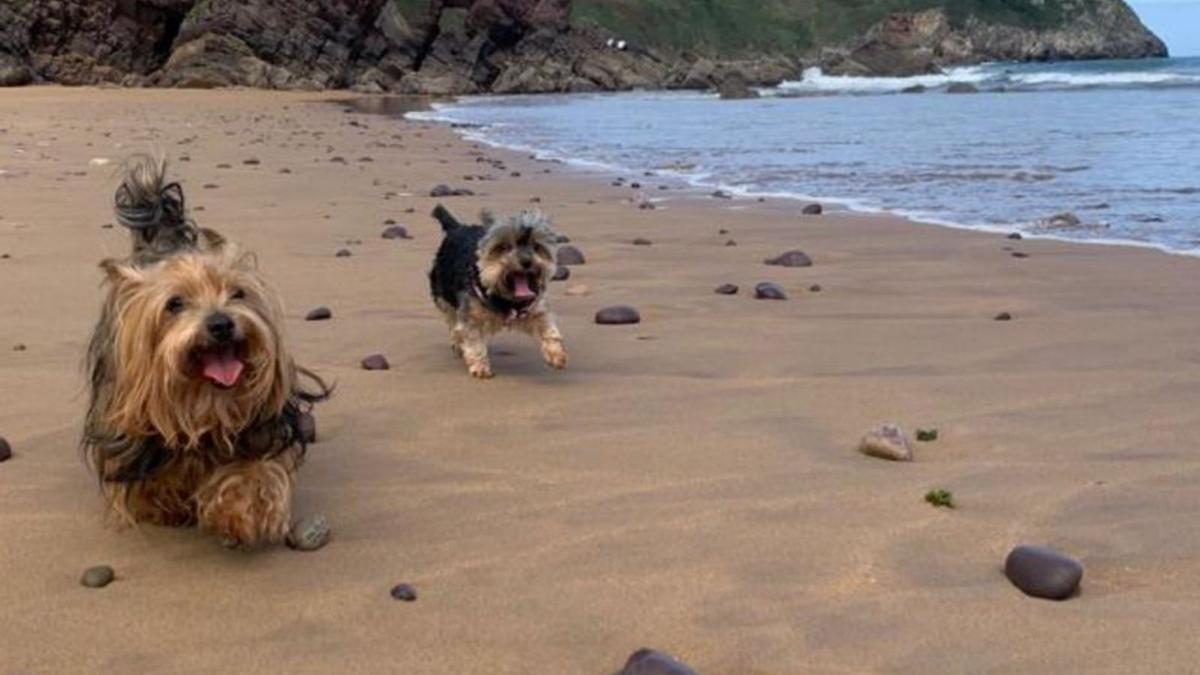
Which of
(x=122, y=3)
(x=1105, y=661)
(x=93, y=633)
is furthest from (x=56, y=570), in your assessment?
(x=122, y=3)

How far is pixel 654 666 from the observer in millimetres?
2980

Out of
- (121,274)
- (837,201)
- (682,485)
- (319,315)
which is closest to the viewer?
(121,274)

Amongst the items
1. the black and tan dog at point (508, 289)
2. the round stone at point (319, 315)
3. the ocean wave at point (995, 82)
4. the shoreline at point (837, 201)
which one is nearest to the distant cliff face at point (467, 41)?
the ocean wave at point (995, 82)

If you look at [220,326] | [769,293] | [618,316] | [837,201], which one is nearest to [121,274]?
[220,326]

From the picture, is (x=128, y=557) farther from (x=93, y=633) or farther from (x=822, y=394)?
(x=822, y=394)

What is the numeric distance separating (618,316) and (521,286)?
1029 mm

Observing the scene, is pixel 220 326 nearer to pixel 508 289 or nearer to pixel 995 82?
pixel 508 289

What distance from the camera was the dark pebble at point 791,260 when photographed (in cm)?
913

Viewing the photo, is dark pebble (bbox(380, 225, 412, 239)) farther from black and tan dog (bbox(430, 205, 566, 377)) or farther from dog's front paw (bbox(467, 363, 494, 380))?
dog's front paw (bbox(467, 363, 494, 380))

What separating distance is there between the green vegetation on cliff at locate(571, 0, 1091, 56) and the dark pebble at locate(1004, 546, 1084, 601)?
100861 mm

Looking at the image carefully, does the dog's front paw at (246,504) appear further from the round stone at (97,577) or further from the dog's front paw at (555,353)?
the dog's front paw at (555,353)

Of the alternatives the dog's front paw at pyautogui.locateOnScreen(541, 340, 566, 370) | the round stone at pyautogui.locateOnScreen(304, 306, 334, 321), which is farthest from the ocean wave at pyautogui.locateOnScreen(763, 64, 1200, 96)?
the dog's front paw at pyautogui.locateOnScreen(541, 340, 566, 370)

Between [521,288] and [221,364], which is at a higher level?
[221,364]

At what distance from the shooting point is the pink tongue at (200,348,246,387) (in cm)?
366
